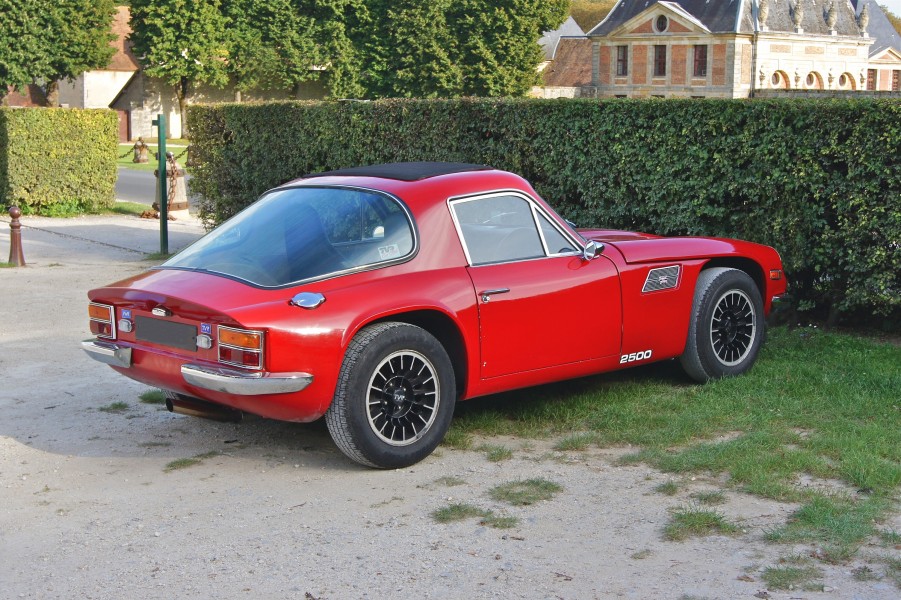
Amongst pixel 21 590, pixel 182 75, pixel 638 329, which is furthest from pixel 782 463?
pixel 182 75

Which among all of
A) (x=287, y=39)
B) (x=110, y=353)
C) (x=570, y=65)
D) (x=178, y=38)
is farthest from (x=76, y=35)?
(x=110, y=353)

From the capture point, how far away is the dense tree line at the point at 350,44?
70.5 metres

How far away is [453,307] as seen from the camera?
21.0 feet

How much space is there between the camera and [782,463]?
6102 millimetres

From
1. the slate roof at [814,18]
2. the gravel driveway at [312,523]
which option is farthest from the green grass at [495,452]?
the slate roof at [814,18]

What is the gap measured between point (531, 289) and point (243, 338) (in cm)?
184

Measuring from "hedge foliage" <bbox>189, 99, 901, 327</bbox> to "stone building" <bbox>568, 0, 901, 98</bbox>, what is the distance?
7782 cm

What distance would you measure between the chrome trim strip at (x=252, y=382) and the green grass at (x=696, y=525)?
6.50ft

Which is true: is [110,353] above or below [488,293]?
below

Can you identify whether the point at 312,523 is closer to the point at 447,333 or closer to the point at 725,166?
the point at 447,333

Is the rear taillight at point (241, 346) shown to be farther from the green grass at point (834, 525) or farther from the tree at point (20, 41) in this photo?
the tree at point (20, 41)

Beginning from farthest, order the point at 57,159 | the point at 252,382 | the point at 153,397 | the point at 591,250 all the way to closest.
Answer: the point at 57,159 < the point at 153,397 < the point at 591,250 < the point at 252,382

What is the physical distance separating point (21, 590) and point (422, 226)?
2.99 metres

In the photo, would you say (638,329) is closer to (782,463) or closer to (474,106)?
(782,463)
